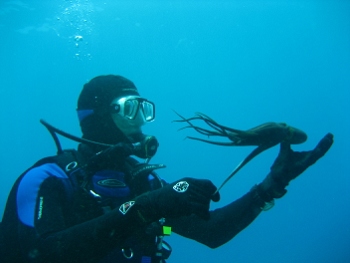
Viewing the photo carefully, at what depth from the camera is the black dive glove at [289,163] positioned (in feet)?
7.47

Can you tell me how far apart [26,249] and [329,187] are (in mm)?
56352

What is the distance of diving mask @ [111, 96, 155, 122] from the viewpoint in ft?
11.3

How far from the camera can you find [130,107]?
11.5 feet

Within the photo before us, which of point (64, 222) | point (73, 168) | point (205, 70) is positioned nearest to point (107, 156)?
point (73, 168)

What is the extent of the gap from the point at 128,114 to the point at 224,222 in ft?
5.52

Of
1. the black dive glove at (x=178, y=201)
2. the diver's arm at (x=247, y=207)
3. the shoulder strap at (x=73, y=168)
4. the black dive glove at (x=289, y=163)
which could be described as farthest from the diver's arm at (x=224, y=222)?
the shoulder strap at (x=73, y=168)

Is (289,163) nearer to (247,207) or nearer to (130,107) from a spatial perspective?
(247,207)

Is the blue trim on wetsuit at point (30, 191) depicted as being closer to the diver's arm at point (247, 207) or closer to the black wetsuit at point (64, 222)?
the black wetsuit at point (64, 222)

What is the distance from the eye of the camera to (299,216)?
1761 inches

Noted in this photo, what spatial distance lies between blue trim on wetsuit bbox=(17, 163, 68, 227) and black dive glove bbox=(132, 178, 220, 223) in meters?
→ 0.81

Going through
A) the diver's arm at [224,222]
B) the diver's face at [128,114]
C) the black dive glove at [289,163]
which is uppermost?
the diver's face at [128,114]

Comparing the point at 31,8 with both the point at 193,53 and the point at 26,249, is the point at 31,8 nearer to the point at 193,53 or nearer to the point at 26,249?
the point at 26,249

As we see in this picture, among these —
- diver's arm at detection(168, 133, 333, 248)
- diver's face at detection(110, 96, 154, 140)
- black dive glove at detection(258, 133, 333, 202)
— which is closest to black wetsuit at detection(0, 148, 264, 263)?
diver's face at detection(110, 96, 154, 140)

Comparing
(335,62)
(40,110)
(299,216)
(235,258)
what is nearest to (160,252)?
(235,258)
